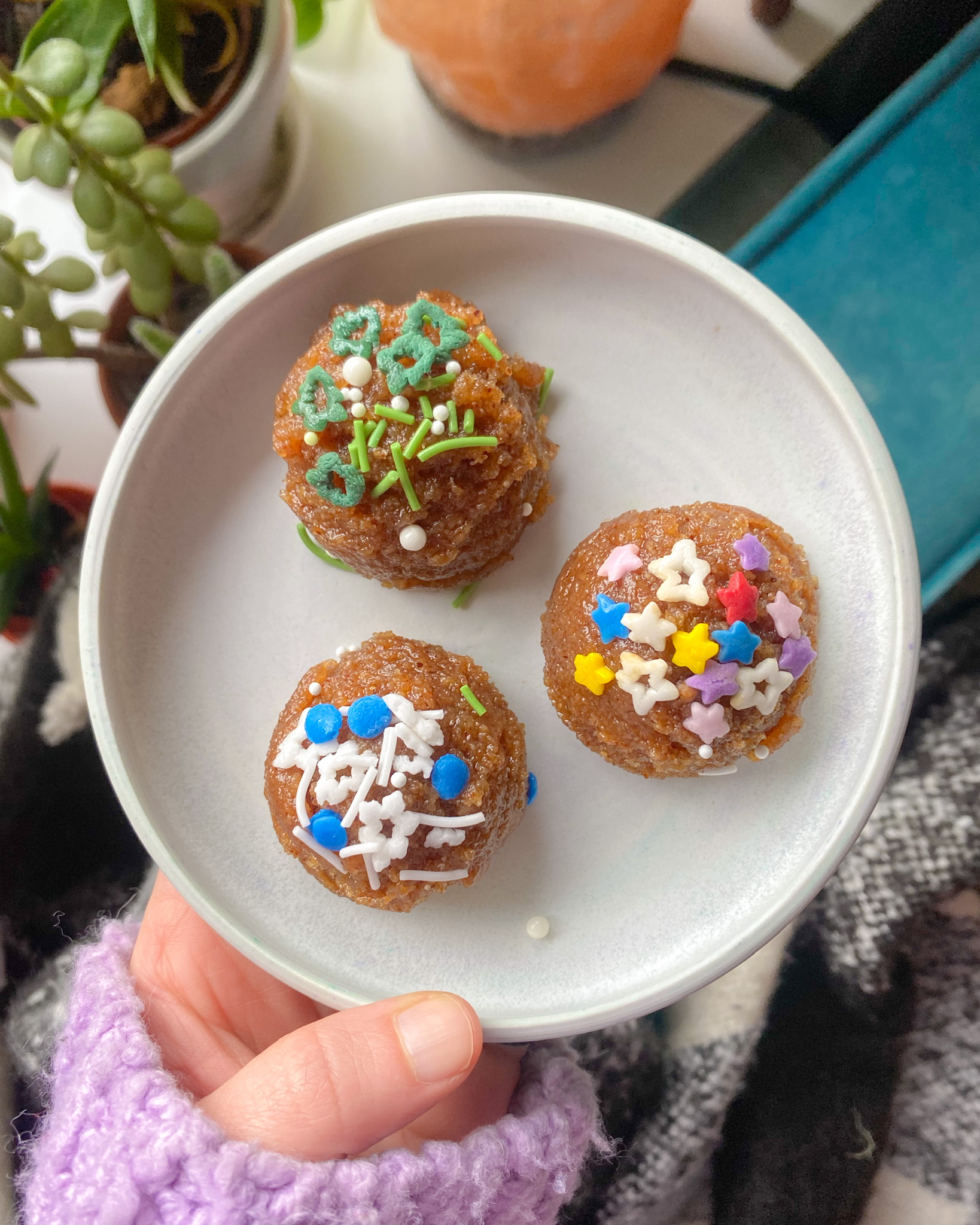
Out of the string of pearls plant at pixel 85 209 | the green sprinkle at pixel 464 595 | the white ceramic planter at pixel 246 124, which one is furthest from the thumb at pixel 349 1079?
the white ceramic planter at pixel 246 124

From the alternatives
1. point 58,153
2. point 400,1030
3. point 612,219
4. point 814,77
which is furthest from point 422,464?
point 814,77

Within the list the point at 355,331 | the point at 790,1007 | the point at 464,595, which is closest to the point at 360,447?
the point at 355,331

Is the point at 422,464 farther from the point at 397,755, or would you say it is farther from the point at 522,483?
the point at 397,755

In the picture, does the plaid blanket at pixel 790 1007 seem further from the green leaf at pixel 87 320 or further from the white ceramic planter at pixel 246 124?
the white ceramic planter at pixel 246 124

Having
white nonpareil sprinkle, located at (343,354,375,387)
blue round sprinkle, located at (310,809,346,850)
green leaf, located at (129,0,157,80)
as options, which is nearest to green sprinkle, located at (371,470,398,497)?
white nonpareil sprinkle, located at (343,354,375,387)

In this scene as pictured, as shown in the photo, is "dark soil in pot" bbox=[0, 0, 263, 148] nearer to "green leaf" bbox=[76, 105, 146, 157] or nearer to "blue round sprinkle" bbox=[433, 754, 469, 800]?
"green leaf" bbox=[76, 105, 146, 157]

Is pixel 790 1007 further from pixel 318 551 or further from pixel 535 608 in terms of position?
pixel 318 551
